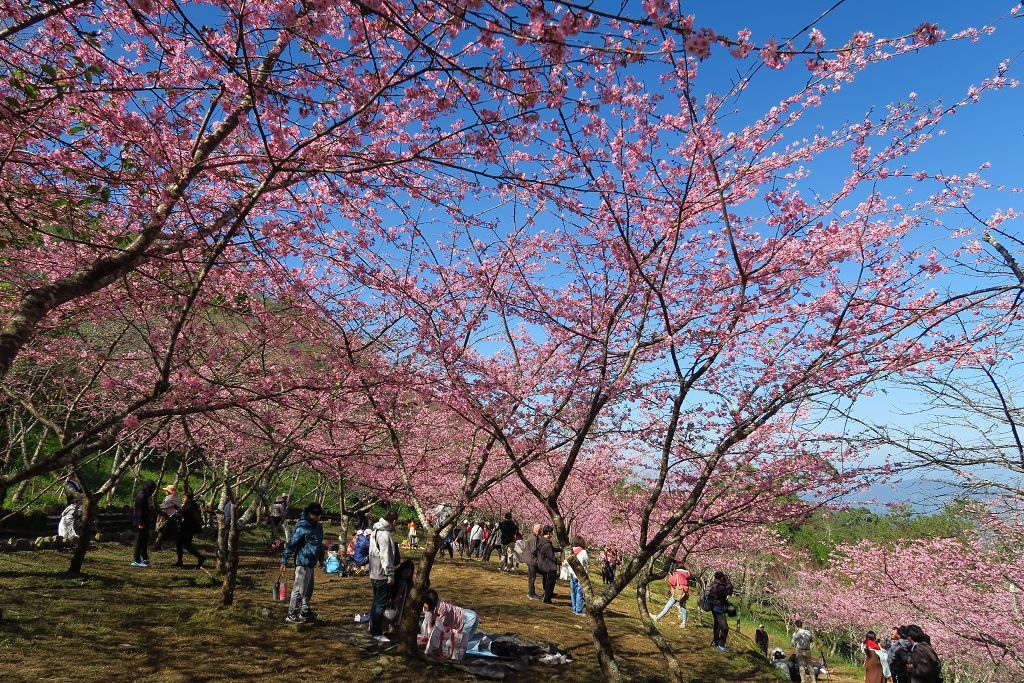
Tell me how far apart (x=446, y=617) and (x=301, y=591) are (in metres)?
2.22

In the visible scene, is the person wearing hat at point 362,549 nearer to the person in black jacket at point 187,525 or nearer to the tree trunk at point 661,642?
the person in black jacket at point 187,525

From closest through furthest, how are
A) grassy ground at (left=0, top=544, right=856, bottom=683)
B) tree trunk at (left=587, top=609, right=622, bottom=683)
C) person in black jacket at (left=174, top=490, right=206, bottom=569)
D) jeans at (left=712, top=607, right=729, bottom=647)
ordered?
tree trunk at (left=587, top=609, right=622, bottom=683)
grassy ground at (left=0, top=544, right=856, bottom=683)
jeans at (left=712, top=607, right=729, bottom=647)
person in black jacket at (left=174, top=490, right=206, bottom=569)

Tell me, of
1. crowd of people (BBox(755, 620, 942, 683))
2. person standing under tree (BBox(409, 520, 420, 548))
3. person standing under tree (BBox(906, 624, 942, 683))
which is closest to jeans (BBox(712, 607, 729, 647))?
crowd of people (BBox(755, 620, 942, 683))

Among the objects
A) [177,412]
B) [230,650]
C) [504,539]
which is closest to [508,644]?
[230,650]

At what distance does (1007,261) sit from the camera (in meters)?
4.55

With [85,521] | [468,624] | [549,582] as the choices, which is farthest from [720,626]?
[85,521]

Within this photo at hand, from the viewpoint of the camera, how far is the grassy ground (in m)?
6.00

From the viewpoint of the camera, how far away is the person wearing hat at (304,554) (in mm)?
7773

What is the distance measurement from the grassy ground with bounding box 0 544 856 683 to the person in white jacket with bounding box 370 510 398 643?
0.55m

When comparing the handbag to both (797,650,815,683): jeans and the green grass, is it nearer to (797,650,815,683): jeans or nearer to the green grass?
the green grass

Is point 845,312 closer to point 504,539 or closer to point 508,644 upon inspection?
point 508,644

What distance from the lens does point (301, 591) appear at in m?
8.07

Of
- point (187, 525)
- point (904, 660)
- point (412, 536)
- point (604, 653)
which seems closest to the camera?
point (604, 653)

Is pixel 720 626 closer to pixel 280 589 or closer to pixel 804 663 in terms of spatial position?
pixel 804 663
